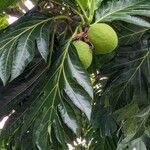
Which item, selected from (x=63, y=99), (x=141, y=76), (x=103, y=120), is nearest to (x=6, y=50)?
(x=63, y=99)

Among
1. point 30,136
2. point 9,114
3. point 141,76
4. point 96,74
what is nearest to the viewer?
point 30,136

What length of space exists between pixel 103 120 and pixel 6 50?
0.94 m

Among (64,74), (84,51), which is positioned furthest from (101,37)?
(64,74)

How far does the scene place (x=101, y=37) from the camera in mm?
1371

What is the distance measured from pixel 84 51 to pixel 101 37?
0.07 meters

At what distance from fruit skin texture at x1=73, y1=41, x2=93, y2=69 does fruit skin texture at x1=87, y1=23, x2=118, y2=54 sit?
4 centimetres

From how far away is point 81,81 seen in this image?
138cm

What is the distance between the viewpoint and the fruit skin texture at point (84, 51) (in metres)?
1.37

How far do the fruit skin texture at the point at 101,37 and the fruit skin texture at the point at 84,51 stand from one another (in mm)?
35

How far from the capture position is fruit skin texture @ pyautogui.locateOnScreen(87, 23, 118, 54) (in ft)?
4.50

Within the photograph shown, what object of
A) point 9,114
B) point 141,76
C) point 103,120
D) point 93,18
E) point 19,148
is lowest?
point 103,120

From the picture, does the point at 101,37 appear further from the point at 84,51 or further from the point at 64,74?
the point at 64,74

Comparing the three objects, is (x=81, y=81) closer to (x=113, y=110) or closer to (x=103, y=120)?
(x=113, y=110)

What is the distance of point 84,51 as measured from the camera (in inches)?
54.4
